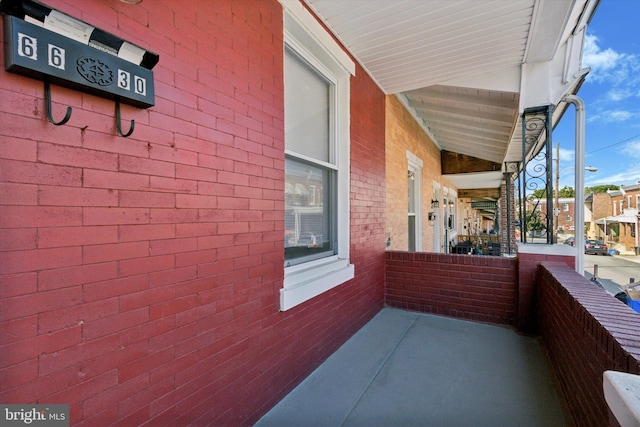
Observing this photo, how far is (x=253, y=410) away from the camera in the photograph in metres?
1.93

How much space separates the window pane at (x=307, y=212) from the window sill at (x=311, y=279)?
10 cm

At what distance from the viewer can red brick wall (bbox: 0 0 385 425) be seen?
1.01 m

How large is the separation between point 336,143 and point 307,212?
0.86 meters

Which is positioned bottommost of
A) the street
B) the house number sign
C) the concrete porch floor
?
the street

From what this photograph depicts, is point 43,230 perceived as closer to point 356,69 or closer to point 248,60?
point 248,60

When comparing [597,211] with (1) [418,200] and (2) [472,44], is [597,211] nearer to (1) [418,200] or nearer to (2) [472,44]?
(1) [418,200]

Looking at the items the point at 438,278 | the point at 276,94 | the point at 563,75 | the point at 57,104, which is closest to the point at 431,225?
the point at 438,278

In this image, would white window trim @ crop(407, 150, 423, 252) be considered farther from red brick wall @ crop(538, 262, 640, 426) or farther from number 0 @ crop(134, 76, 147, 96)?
number 0 @ crop(134, 76, 147, 96)

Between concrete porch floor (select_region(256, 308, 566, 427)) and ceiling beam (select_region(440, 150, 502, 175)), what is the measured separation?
19.8ft

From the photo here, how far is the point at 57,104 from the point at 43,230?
45 centimetres

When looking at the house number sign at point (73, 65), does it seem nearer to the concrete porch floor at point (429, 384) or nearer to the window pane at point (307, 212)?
the window pane at point (307, 212)

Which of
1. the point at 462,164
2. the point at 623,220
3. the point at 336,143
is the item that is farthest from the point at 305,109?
the point at 623,220

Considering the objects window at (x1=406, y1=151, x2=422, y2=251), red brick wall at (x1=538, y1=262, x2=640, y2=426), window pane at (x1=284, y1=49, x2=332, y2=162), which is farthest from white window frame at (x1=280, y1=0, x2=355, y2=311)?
window at (x1=406, y1=151, x2=422, y2=251)

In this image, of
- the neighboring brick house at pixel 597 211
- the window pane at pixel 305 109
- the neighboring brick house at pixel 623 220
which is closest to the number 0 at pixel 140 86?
the window pane at pixel 305 109
